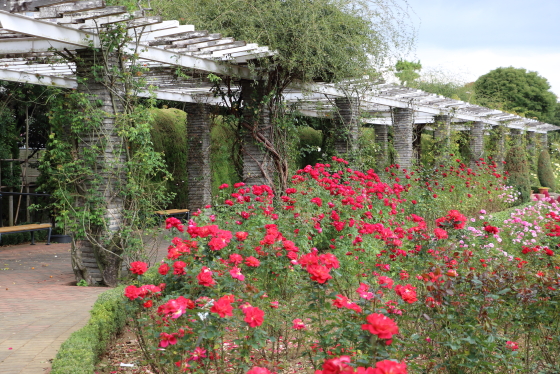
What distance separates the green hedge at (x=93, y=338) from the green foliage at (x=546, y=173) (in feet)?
79.9

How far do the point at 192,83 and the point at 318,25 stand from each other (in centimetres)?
253

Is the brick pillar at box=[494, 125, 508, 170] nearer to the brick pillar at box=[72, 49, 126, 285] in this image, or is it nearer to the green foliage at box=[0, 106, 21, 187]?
the green foliage at box=[0, 106, 21, 187]

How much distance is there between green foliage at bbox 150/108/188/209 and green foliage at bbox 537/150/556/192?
1860cm

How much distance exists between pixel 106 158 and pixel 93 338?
9.44 ft

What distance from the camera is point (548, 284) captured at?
3434mm

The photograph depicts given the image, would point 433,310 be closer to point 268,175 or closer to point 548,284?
point 548,284

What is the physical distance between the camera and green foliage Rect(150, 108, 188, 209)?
1213 centimetres

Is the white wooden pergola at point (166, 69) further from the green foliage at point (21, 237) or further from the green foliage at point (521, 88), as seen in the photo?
the green foliage at point (521, 88)

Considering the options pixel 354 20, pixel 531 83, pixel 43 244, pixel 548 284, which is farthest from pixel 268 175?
pixel 531 83

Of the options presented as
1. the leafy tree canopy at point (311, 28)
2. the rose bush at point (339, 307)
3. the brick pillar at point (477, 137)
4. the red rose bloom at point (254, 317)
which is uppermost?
the leafy tree canopy at point (311, 28)

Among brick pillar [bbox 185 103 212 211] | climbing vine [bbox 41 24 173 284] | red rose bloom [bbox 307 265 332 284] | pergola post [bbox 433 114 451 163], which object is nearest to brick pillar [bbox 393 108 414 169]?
pergola post [bbox 433 114 451 163]

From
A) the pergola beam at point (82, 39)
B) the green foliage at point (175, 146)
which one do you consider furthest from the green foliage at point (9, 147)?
the pergola beam at point (82, 39)

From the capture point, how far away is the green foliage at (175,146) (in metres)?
12.1

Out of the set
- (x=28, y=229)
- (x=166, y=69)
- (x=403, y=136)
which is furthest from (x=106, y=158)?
(x=403, y=136)
